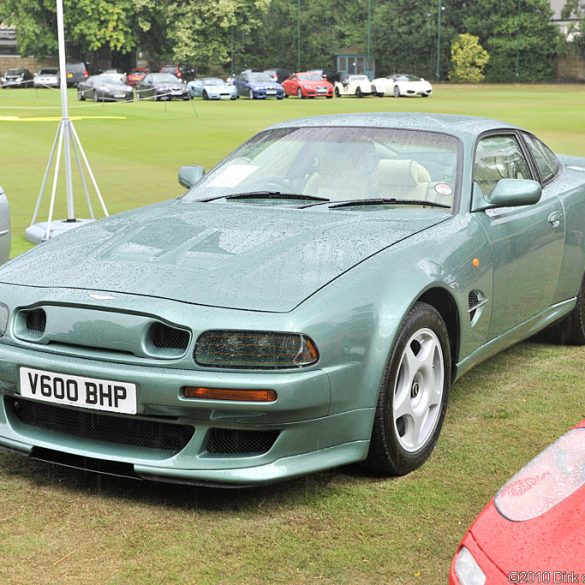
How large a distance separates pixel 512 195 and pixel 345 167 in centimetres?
79

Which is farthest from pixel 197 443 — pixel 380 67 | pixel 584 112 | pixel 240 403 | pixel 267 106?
pixel 380 67

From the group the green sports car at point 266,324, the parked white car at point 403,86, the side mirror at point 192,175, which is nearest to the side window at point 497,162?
the green sports car at point 266,324

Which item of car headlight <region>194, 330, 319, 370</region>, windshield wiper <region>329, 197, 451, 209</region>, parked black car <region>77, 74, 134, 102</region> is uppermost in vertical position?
parked black car <region>77, 74, 134, 102</region>

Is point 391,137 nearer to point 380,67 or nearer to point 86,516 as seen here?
point 86,516

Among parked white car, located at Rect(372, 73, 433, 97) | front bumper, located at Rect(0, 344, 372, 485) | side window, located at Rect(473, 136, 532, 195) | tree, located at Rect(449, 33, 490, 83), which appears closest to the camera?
front bumper, located at Rect(0, 344, 372, 485)

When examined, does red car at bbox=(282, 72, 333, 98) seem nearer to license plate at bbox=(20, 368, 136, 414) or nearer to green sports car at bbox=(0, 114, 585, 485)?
green sports car at bbox=(0, 114, 585, 485)

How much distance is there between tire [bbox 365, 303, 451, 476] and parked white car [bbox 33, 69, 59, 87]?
62.2 meters

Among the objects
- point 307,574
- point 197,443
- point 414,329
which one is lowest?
point 307,574

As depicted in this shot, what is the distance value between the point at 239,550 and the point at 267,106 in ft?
124

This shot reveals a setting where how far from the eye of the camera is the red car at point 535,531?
1982 mm

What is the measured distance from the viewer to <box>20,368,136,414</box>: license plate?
3.44m

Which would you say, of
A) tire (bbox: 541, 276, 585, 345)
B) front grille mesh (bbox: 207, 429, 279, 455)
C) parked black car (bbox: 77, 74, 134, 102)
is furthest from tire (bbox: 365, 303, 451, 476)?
parked black car (bbox: 77, 74, 134, 102)

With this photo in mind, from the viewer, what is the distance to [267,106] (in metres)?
40.2

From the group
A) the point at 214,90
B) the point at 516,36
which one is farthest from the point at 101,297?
the point at 516,36
